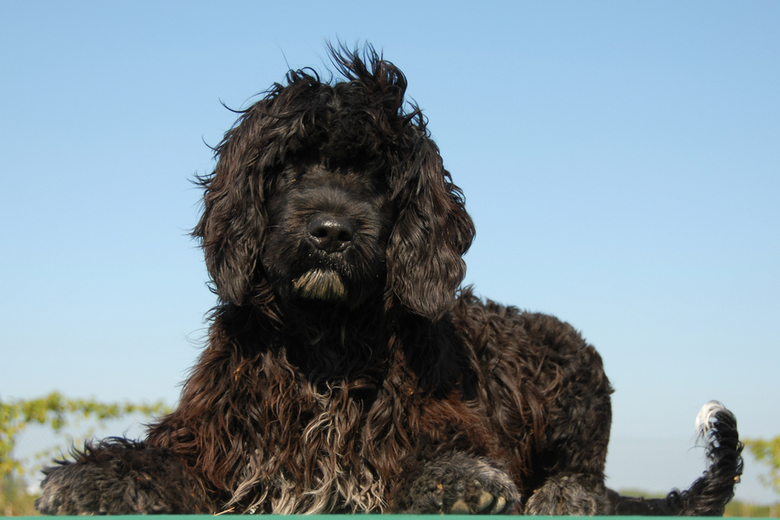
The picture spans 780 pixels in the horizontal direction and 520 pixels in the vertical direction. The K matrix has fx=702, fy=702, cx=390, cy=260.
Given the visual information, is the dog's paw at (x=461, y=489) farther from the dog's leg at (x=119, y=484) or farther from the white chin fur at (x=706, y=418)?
the white chin fur at (x=706, y=418)

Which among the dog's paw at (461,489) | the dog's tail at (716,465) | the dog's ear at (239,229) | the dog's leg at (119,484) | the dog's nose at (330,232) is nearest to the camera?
the dog's leg at (119,484)

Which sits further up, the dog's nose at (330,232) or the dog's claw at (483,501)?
the dog's nose at (330,232)

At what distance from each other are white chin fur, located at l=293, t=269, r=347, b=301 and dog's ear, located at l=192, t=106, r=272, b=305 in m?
0.32

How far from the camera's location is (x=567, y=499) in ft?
15.8

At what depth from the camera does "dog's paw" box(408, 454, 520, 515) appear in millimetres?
3082

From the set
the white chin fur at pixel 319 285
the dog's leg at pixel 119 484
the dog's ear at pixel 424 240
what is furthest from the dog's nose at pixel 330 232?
the dog's leg at pixel 119 484

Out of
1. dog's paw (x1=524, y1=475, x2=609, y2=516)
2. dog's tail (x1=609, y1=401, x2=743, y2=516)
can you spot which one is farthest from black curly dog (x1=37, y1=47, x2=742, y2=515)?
dog's tail (x1=609, y1=401, x2=743, y2=516)

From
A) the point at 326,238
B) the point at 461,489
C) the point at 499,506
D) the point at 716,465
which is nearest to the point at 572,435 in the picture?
the point at 716,465

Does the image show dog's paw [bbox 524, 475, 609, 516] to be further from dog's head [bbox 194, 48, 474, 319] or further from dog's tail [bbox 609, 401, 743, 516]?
dog's head [bbox 194, 48, 474, 319]

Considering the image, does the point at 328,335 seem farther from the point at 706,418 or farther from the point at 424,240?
the point at 706,418

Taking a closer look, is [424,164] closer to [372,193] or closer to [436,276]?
[372,193]

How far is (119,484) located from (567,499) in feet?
10.1

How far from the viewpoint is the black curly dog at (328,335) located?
3.35 meters

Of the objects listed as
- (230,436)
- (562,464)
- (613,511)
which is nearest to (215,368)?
(230,436)
